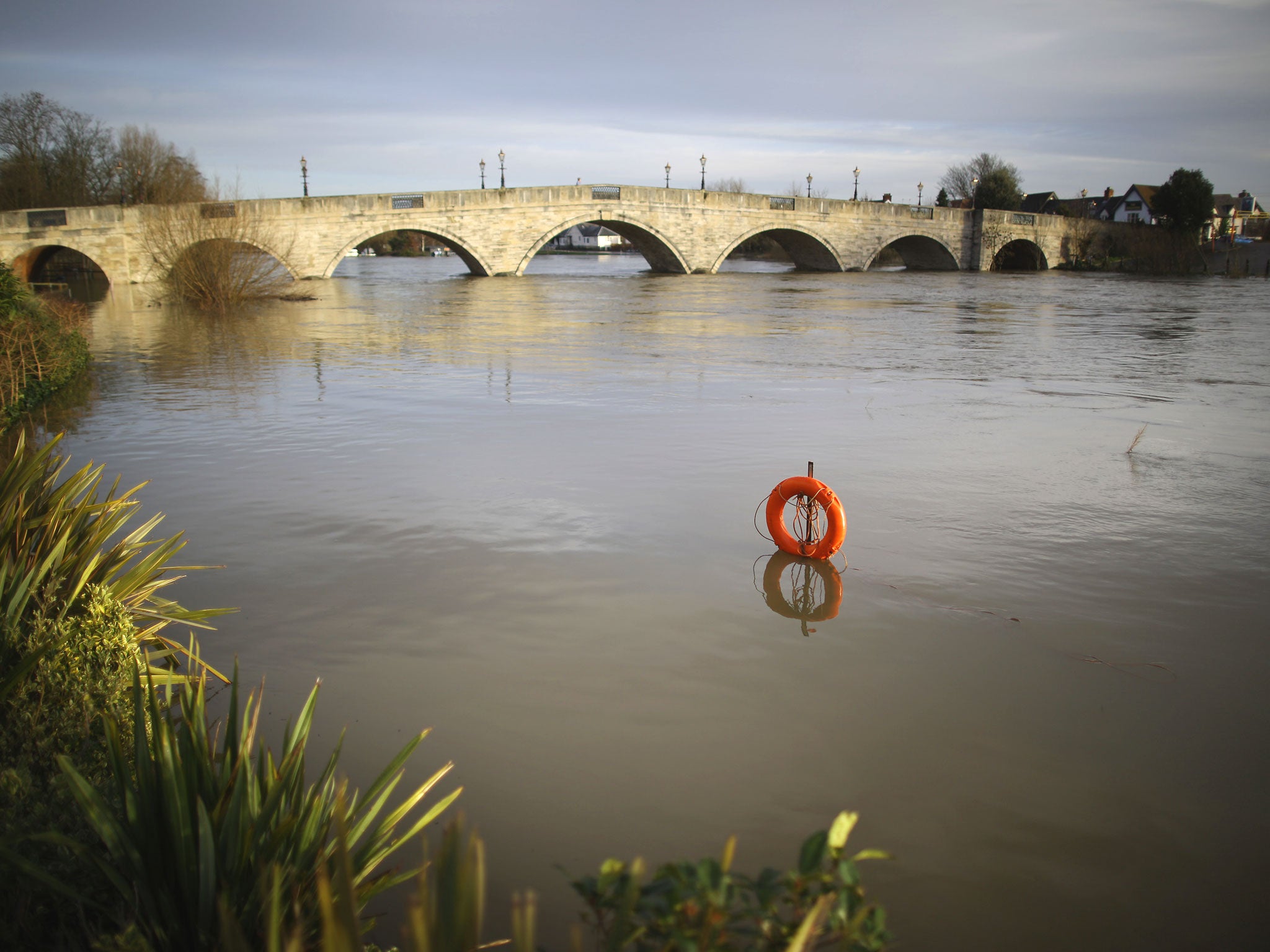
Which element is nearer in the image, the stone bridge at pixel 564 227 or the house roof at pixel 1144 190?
the stone bridge at pixel 564 227

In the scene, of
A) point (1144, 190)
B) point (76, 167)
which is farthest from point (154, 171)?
point (1144, 190)

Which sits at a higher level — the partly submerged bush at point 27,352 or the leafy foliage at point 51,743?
the partly submerged bush at point 27,352

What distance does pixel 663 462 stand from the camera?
6535mm

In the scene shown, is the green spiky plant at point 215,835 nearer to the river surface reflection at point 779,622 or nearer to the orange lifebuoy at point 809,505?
the river surface reflection at point 779,622

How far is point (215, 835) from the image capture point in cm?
178

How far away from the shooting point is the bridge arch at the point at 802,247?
41875 millimetres

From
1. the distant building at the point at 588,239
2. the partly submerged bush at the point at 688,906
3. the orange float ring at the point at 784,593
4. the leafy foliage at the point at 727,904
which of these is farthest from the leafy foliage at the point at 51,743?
the distant building at the point at 588,239

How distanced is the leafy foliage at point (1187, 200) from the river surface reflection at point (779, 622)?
52.8 meters

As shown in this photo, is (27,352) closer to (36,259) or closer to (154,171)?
(36,259)

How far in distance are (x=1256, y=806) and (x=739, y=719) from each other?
154cm

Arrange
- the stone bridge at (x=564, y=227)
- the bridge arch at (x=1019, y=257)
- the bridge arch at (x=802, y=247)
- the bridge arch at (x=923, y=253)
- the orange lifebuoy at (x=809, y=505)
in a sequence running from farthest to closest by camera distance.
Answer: the bridge arch at (x=1019, y=257)
the bridge arch at (x=923, y=253)
the bridge arch at (x=802, y=247)
the stone bridge at (x=564, y=227)
the orange lifebuoy at (x=809, y=505)

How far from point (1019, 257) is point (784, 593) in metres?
56.0

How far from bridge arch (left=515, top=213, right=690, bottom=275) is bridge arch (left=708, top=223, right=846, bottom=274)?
1.93m

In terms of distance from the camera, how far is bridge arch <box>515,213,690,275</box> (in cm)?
3731
